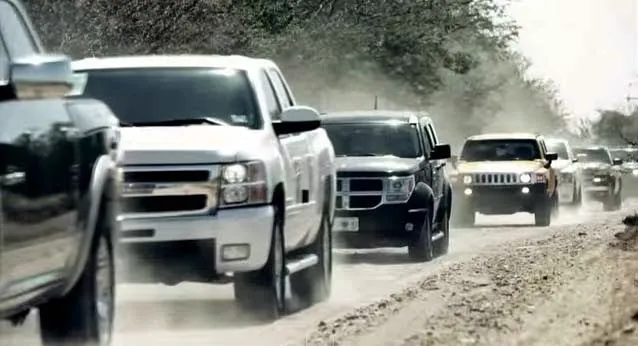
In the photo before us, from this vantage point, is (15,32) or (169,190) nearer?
(15,32)

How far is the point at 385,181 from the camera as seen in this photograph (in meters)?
21.6

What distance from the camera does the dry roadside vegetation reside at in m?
28.9

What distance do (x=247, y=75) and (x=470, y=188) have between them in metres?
18.9

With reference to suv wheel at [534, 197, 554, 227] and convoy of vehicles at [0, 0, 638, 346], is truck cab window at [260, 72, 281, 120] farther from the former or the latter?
suv wheel at [534, 197, 554, 227]

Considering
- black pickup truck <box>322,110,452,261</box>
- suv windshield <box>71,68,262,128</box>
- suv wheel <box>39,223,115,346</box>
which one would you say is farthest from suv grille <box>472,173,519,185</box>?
suv wheel <box>39,223,115,346</box>

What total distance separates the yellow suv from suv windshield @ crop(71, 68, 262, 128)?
18.5 m

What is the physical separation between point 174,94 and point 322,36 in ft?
101

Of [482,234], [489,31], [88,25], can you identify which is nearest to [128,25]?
[88,25]

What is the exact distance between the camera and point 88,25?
93.2 ft

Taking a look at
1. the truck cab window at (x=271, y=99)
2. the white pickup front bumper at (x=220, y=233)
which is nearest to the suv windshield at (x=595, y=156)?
the truck cab window at (x=271, y=99)

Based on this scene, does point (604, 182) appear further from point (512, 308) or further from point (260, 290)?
point (512, 308)

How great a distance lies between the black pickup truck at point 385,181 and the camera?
2153cm

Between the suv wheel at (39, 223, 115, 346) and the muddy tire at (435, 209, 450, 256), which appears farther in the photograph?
the muddy tire at (435, 209, 450, 256)

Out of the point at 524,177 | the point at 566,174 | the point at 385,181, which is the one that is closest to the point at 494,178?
the point at 524,177
